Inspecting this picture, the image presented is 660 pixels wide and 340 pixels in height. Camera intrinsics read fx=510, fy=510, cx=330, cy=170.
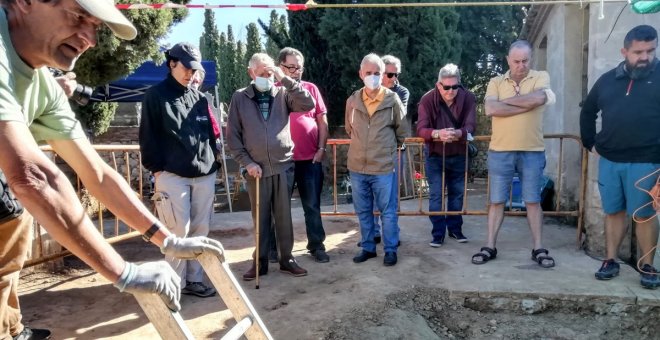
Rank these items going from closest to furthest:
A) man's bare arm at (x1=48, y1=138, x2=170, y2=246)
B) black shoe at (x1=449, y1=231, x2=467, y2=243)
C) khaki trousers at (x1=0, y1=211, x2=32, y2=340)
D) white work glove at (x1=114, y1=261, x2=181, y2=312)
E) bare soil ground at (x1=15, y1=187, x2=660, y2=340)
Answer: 1. white work glove at (x1=114, y1=261, x2=181, y2=312)
2. man's bare arm at (x1=48, y1=138, x2=170, y2=246)
3. khaki trousers at (x1=0, y1=211, x2=32, y2=340)
4. bare soil ground at (x1=15, y1=187, x2=660, y2=340)
5. black shoe at (x1=449, y1=231, x2=467, y2=243)

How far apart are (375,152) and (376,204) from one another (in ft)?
1.57

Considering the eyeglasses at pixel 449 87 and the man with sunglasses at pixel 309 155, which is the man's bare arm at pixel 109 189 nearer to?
the man with sunglasses at pixel 309 155

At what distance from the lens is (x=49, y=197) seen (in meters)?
1.38

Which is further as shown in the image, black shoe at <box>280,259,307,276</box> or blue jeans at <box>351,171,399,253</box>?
blue jeans at <box>351,171,399,253</box>

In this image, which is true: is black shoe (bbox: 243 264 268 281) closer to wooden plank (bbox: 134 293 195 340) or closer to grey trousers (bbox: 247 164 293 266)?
grey trousers (bbox: 247 164 293 266)

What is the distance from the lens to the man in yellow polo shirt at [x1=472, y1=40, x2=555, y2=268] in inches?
171

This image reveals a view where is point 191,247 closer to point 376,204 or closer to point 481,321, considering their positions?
point 481,321

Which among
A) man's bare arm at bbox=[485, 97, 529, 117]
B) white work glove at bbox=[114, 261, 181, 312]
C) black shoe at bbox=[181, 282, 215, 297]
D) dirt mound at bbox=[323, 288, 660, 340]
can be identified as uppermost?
man's bare arm at bbox=[485, 97, 529, 117]

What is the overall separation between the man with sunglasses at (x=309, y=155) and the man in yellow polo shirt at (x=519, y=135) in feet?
4.78

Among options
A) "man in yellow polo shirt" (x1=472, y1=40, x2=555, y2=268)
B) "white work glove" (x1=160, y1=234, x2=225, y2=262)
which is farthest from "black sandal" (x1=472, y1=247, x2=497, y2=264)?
"white work glove" (x1=160, y1=234, x2=225, y2=262)

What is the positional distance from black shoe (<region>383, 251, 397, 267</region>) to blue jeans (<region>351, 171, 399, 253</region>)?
0.09ft

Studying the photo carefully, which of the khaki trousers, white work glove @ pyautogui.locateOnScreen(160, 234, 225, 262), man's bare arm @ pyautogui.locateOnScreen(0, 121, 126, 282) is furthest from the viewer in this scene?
the khaki trousers

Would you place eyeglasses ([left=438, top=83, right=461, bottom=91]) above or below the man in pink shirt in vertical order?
above

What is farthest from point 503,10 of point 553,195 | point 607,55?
point 607,55
